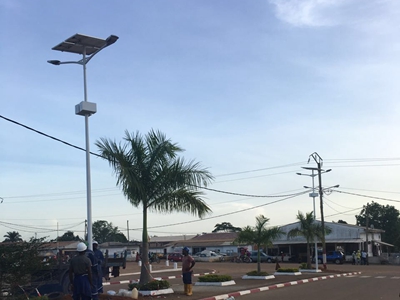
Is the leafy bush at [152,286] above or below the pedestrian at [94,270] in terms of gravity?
below

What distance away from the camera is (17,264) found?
12.0m

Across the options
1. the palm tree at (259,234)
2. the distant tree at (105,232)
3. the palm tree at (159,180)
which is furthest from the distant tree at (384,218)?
the palm tree at (159,180)

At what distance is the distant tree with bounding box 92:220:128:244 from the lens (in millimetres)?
121938

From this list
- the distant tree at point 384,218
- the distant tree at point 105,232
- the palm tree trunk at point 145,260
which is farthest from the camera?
the distant tree at point 105,232

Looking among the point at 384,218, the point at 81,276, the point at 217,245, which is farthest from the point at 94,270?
the point at 384,218

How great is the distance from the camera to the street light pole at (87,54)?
50.2 ft

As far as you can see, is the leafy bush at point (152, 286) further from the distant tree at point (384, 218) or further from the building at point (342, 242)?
the distant tree at point (384, 218)

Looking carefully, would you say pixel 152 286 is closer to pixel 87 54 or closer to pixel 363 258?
pixel 87 54

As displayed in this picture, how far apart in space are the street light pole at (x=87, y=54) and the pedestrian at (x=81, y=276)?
3478 mm

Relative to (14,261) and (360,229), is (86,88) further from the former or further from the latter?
(360,229)

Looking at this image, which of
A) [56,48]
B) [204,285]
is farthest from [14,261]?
[204,285]

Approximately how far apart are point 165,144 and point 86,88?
351 centimetres

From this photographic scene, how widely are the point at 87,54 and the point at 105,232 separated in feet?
375

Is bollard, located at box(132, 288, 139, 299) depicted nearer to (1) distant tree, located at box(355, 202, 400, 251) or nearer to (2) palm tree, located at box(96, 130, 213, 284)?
(2) palm tree, located at box(96, 130, 213, 284)
